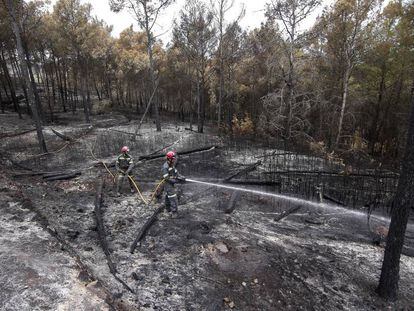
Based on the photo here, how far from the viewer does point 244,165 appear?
558 inches

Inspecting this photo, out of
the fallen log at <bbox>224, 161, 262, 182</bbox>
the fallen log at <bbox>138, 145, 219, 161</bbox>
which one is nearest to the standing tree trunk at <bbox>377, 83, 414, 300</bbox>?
the fallen log at <bbox>224, 161, 262, 182</bbox>

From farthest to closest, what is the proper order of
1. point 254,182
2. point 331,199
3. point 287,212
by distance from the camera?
point 254,182, point 331,199, point 287,212

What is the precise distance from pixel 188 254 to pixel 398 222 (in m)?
4.40

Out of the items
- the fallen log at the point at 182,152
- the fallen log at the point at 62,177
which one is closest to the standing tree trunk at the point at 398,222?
the fallen log at the point at 62,177

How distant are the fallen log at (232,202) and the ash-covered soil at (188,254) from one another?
0.17m

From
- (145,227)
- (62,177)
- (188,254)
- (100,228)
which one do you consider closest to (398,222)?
(188,254)

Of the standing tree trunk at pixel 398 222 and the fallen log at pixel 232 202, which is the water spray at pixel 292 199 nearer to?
the fallen log at pixel 232 202

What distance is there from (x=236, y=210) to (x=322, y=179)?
4894mm

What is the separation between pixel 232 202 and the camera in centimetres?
942

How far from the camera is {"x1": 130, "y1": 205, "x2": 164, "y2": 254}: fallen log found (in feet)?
22.3

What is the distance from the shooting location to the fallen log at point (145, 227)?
6809mm

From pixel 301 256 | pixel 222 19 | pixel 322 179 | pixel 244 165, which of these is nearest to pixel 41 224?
A: pixel 301 256

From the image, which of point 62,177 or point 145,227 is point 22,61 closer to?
point 62,177

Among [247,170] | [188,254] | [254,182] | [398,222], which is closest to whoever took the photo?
[398,222]
